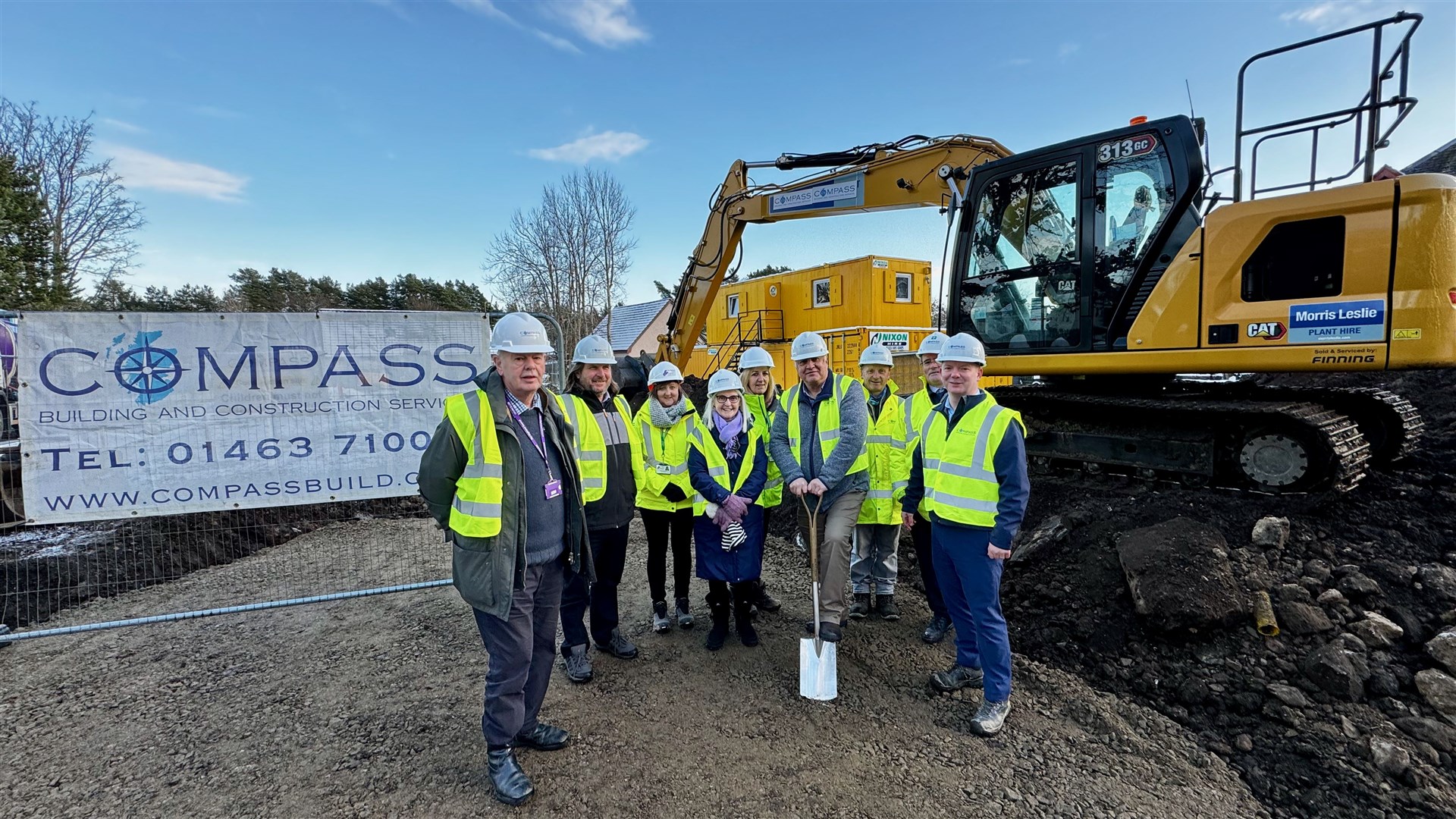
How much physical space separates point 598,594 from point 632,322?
2888 cm

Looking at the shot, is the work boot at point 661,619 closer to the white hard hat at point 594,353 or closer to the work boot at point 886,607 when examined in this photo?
the work boot at point 886,607

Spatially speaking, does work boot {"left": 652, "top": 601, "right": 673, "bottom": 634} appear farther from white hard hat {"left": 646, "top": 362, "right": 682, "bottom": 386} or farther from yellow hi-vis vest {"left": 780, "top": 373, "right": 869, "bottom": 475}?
white hard hat {"left": 646, "top": 362, "right": 682, "bottom": 386}

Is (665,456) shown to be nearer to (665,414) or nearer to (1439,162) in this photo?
(665,414)

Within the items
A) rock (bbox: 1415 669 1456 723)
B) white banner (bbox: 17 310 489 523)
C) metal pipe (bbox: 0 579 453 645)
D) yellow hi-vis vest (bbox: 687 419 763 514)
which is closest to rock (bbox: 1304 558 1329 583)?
rock (bbox: 1415 669 1456 723)

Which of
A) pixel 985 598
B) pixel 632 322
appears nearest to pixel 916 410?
pixel 985 598

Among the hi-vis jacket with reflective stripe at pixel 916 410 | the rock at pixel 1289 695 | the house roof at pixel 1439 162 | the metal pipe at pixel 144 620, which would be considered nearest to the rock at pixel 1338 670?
the rock at pixel 1289 695

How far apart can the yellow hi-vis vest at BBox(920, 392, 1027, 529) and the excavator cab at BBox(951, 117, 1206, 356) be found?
3559mm

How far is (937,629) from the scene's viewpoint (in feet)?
14.1

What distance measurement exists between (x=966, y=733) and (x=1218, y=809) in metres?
1.03

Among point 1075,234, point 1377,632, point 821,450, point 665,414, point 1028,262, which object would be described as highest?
point 1075,234

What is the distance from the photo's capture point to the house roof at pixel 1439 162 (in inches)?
536

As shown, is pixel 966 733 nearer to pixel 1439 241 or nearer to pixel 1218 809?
pixel 1218 809

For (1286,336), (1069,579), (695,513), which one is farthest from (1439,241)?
(695,513)

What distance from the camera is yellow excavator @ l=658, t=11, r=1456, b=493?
474cm
